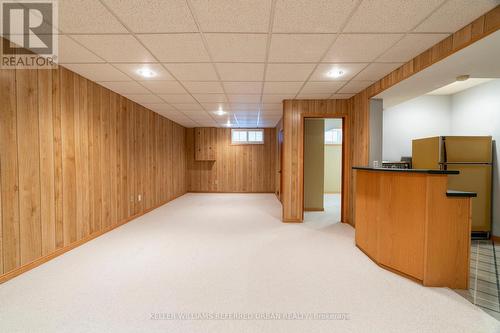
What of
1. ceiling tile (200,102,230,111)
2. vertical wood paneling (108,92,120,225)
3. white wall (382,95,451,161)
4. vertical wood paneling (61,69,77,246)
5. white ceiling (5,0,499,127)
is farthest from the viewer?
white wall (382,95,451,161)

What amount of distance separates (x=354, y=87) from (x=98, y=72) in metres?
3.97

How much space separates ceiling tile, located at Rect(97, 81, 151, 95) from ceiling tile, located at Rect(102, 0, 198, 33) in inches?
66.4

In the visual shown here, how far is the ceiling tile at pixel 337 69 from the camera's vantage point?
2.83m

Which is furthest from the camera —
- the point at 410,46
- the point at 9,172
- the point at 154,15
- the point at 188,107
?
the point at 188,107

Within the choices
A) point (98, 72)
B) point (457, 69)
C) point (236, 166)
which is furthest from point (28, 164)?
point (236, 166)

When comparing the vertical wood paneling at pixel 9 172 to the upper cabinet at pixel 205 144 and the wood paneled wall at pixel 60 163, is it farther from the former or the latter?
the upper cabinet at pixel 205 144

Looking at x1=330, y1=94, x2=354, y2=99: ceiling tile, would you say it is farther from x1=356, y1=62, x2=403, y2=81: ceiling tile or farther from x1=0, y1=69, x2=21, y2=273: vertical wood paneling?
x1=0, y1=69, x2=21, y2=273: vertical wood paneling

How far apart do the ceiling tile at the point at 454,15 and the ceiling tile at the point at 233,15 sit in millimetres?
1457

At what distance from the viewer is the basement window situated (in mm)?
8422

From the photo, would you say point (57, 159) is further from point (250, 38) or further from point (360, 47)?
point (360, 47)

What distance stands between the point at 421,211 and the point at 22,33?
14.3 feet

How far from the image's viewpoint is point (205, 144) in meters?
8.37

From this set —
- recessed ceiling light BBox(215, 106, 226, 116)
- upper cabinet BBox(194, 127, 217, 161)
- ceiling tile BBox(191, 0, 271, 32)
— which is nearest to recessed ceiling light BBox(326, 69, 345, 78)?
ceiling tile BBox(191, 0, 271, 32)

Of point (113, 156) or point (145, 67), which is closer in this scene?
point (145, 67)
